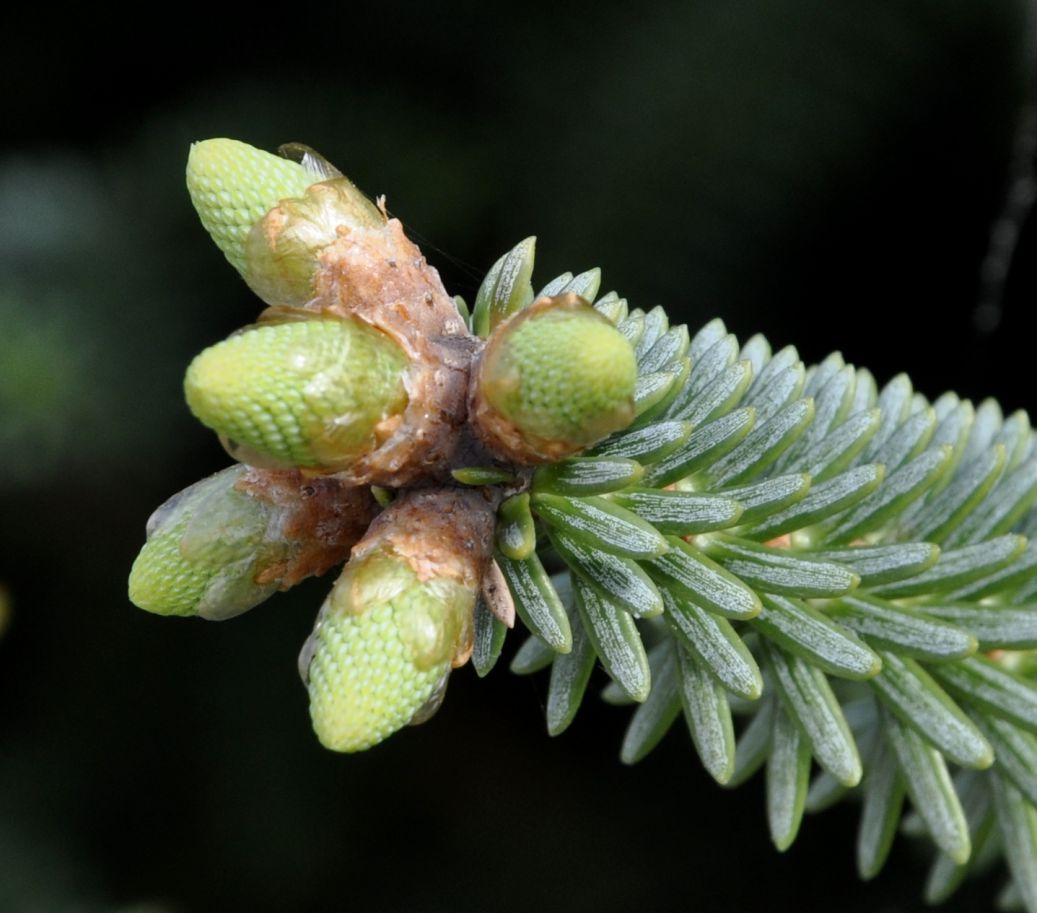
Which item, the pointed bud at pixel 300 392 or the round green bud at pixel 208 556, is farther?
the round green bud at pixel 208 556

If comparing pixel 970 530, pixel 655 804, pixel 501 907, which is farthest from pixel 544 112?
pixel 501 907

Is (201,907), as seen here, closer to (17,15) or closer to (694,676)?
(694,676)

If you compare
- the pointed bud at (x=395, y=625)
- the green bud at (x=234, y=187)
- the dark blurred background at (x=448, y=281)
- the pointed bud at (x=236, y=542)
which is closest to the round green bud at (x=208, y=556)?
the pointed bud at (x=236, y=542)

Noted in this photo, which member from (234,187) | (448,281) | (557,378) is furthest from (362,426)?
(448,281)

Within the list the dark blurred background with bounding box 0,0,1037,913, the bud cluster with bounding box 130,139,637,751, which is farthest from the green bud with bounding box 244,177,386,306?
the dark blurred background with bounding box 0,0,1037,913

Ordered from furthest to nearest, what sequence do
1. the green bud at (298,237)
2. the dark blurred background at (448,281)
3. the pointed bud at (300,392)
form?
the dark blurred background at (448,281), the green bud at (298,237), the pointed bud at (300,392)

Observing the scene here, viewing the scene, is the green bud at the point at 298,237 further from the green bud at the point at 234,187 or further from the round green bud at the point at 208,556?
the round green bud at the point at 208,556
